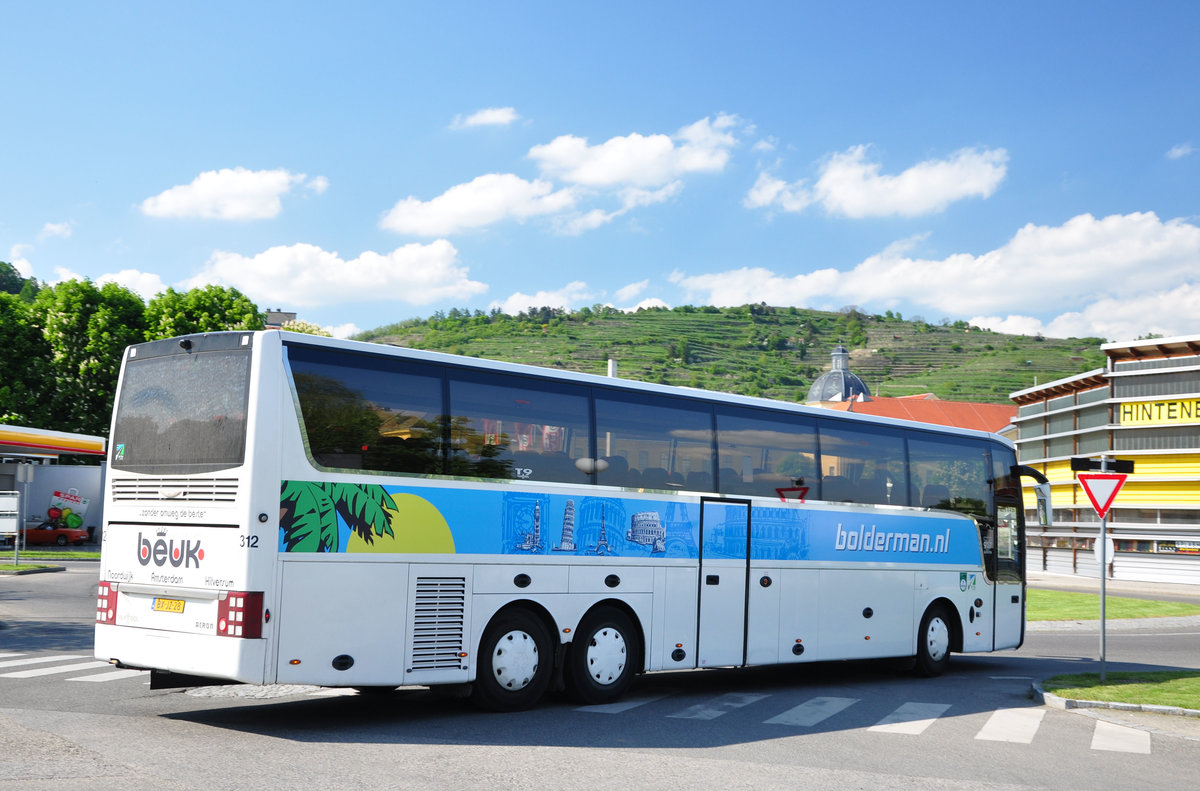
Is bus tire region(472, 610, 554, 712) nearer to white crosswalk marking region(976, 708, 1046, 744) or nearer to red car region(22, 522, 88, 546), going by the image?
white crosswalk marking region(976, 708, 1046, 744)

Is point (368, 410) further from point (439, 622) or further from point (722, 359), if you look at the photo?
point (722, 359)

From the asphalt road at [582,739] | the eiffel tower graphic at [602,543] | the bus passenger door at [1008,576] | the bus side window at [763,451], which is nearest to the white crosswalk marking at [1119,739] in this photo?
the asphalt road at [582,739]

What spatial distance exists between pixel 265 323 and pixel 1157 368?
45.0 m

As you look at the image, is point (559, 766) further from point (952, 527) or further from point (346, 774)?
point (952, 527)

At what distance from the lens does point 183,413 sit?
9875 mm

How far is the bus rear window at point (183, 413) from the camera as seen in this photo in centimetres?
944

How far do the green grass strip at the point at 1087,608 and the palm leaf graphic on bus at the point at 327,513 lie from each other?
66.6 feet

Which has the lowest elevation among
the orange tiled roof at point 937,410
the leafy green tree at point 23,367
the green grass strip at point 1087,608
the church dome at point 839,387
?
the green grass strip at point 1087,608

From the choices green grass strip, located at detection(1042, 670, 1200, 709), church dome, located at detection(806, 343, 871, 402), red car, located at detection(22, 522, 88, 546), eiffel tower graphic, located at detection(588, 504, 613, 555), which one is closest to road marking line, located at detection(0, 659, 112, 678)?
eiffel tower graphic, located at detection(588, 504, 613, 555)

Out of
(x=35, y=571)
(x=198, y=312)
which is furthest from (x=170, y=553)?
(x=198, y=312)

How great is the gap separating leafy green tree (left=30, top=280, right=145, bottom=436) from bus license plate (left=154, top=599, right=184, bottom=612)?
4393 centimetres

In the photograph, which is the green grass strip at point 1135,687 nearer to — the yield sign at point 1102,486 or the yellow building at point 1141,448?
the yield sign at point 1102,486

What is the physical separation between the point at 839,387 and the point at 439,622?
12043 cm

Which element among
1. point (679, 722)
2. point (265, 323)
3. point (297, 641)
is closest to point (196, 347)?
point (297, 641)
